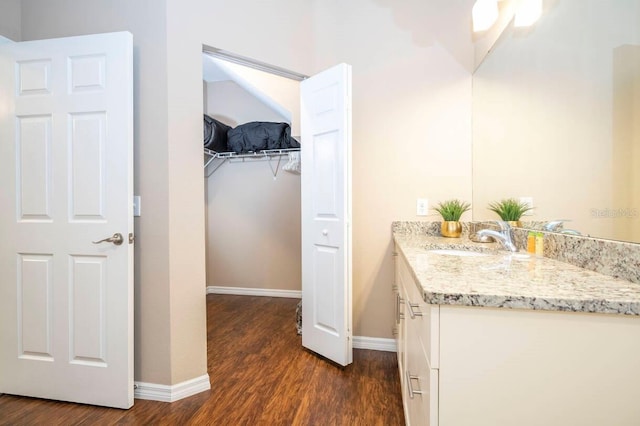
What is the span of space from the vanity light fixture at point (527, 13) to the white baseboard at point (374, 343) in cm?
218

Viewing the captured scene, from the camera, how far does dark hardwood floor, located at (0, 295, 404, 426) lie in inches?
60.1

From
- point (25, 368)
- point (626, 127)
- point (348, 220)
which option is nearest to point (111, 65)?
point (348, 220)

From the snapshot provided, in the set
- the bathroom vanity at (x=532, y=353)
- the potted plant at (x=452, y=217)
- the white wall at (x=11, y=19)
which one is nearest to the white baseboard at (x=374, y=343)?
the potted plant at (x=452, y=217)

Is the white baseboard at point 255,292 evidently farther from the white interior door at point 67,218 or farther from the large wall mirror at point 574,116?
the large wall mirror at point 574,116

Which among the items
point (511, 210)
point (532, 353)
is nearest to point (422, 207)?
point (511, 210)

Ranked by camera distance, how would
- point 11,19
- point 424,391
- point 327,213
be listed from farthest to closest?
point 327,213 < point 11,19 < point 424,391

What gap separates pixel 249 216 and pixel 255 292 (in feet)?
3.31

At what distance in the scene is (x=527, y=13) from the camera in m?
1.51

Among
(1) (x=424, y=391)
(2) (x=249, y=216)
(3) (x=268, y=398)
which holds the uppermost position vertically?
(2) (x=249, y=216)

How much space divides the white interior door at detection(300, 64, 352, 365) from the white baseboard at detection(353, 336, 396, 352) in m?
0.32

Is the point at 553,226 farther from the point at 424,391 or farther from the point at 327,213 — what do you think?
the point at 327,213

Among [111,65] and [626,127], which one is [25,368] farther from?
[626,127]

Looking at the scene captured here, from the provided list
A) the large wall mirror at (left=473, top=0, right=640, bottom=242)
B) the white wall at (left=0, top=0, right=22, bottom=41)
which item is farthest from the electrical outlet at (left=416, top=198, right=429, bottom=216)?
the white wall at (left=0, top=0, right=22, bottom=41)

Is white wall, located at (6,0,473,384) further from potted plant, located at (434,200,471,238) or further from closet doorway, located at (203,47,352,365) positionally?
closet doorway, located at (203,47,352,365)
